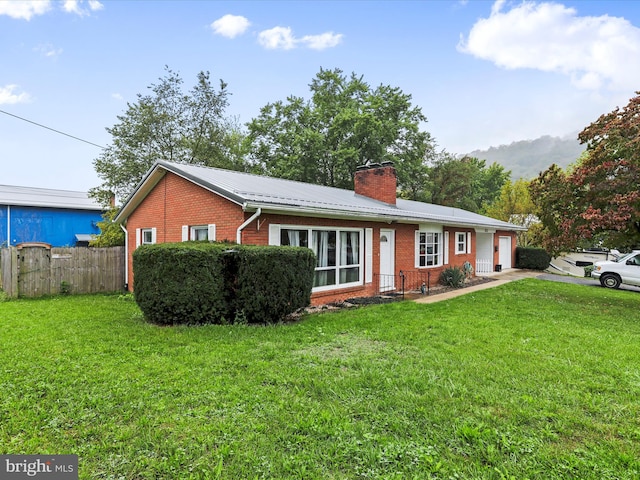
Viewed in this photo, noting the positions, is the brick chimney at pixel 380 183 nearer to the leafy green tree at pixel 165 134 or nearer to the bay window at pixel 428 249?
the bay window at pixel 428 249

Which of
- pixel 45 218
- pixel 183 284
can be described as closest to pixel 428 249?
pixel 183 284

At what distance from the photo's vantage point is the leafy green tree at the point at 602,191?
29.4 ft

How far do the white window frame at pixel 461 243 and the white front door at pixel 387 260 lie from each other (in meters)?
5.18

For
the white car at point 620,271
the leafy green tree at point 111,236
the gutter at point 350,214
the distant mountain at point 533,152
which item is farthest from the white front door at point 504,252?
the distant mountain at point 533,152

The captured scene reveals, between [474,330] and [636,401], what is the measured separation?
2.99m

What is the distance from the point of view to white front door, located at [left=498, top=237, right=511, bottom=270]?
2100cm

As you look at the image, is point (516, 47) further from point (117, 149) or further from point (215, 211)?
point (117, 149)

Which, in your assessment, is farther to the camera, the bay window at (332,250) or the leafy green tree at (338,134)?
the leafy green tree at (338,134)

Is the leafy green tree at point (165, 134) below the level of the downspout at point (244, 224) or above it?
above

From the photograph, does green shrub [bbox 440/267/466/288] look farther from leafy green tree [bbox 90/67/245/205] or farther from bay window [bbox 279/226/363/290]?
leafy green tree [bbox 90/67/245/205]

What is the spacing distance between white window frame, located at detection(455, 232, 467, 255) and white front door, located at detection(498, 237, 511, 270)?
17.7 feet

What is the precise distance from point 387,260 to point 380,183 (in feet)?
12.3

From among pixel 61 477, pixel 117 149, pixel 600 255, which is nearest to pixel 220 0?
pixel 117 149

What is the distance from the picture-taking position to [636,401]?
3670mm
